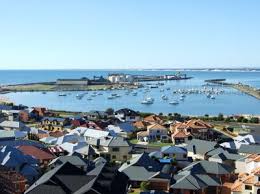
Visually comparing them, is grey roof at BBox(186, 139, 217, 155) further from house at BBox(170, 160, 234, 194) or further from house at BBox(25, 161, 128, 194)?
house at BBox(25, 161, 128, 194)

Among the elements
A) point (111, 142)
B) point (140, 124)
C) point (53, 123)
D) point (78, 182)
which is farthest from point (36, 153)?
point (53, 123)

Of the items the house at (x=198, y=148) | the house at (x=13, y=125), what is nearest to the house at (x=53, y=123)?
the house at (x=13, y=125)

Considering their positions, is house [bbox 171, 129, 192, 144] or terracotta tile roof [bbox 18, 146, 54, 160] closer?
terracotta tile roof [bbox 18, 146, 54, 160]

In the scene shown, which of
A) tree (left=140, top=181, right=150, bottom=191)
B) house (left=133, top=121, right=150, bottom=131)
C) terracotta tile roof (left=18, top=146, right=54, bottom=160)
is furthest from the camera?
house (left=133, top=121, right=150, bottom=131)

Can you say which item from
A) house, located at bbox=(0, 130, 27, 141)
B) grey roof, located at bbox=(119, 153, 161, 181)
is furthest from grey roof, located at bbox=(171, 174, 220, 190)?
house, located at bbox=(0, 130, 27, 141)

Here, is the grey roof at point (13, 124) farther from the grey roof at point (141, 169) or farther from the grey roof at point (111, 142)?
the grey roof at point (141, 169)
